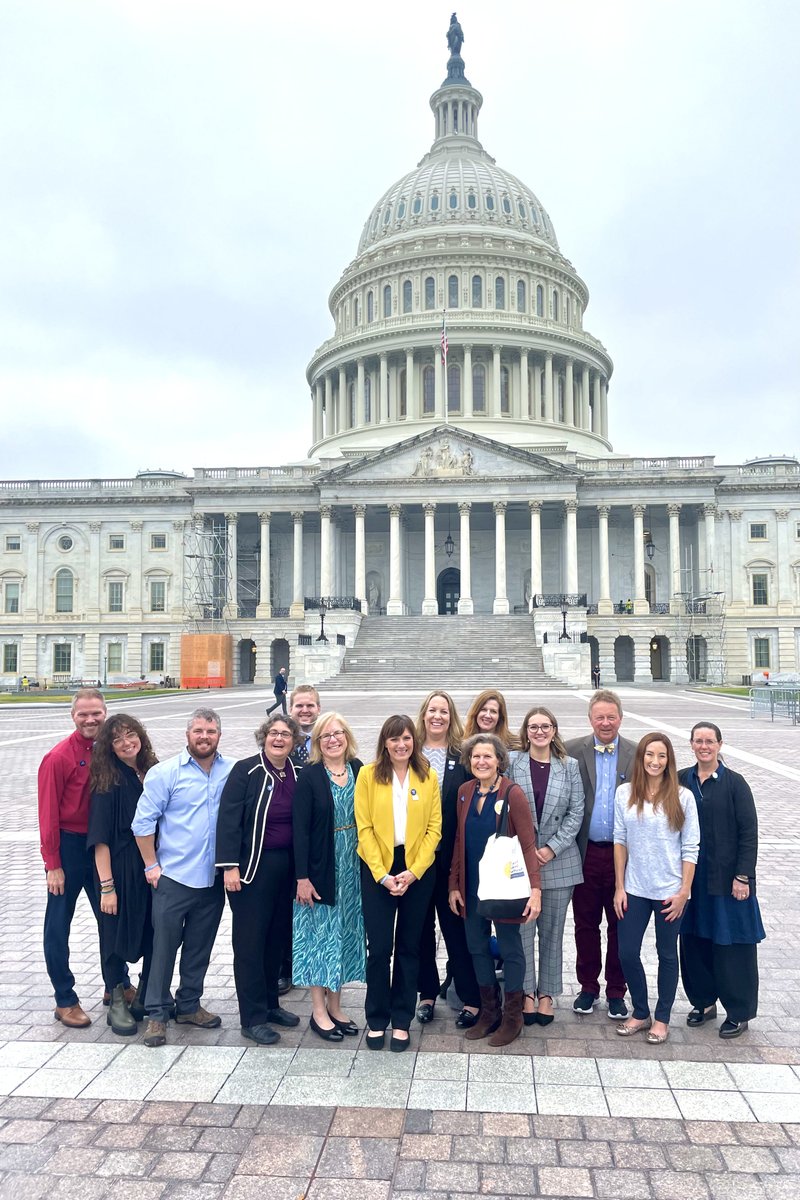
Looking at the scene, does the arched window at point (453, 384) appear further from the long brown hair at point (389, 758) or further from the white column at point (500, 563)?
the long brown hair at point (389, 758)

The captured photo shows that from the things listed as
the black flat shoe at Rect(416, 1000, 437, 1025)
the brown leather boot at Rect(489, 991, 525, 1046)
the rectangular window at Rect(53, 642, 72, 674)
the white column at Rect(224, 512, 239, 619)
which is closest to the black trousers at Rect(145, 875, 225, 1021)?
the black flat shoe at Rect(416, 1000, 437, 1025)

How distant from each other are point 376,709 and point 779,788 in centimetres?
1720

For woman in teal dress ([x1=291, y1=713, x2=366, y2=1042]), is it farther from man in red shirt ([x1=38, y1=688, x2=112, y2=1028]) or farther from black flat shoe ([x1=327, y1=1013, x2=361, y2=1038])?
man in red shirt ([x1=38, y1=688, x2=112, y2=1028])

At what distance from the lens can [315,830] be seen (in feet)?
20.1

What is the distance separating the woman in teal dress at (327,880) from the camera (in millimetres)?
6129

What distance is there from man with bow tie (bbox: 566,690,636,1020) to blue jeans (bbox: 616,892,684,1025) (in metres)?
0.35

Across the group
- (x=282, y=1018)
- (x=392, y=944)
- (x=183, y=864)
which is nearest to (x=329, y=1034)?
(x=282, y=1018)

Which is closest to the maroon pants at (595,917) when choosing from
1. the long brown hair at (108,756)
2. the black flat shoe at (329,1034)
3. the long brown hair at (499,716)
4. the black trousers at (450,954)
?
the black trousers at (450,954)

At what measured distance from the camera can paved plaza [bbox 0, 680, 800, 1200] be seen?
453cm

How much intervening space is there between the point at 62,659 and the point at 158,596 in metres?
9.15

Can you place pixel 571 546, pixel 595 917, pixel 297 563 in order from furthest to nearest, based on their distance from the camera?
pixel 297 563 → pixel 571 546 → pixel 595 917

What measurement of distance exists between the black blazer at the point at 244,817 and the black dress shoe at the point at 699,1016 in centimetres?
329

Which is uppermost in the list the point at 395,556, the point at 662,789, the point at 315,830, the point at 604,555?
the point at 604,555

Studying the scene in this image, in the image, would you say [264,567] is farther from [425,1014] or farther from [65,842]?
[425,1014]
